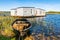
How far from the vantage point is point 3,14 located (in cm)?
2462

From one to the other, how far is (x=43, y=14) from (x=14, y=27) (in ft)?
40.5

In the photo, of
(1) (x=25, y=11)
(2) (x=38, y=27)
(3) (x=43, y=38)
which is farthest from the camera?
(1) (x=25, y=11)

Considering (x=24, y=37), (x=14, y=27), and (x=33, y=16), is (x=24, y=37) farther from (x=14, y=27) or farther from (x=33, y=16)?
(x=33, y=16)

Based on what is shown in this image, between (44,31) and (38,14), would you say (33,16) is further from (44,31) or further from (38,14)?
(44,31)

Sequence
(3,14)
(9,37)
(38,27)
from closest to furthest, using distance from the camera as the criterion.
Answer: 1. (9,37)
2. (38,27)
3. (3,14)

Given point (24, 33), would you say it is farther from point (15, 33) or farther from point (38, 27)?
point (38, 27)

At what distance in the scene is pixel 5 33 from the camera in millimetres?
15984

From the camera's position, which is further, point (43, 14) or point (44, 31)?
point (43, 14)

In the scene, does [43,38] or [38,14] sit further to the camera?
[38,14]

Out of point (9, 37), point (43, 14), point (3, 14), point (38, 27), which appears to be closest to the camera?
point (9, 37)

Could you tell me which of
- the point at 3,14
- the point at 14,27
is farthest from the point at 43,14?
the point at 14,27

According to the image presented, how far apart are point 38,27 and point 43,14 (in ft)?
24.8

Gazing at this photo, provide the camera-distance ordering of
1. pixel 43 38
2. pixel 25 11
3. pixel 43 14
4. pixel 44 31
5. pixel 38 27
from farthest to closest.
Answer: pixel 43 14
pixel 25 11
pixel 38 27
pixel 44 31
pixel 43 38

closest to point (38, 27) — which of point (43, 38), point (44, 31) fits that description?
point (44, 31)
